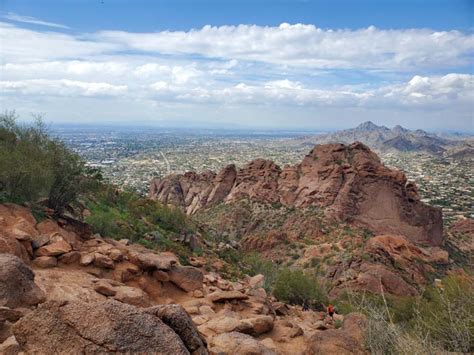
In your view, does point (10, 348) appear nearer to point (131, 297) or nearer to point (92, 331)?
point (92, 331)

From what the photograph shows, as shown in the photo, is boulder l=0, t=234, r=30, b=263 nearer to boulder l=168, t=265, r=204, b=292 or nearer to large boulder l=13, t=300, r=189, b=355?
boulder l=168, t=265, r=204, b=292

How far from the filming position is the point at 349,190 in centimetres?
5056

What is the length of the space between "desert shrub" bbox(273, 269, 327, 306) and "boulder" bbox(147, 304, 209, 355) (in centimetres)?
1409

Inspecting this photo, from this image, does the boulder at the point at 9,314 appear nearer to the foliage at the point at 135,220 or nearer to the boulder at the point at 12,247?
the boulder at the point at 12,247

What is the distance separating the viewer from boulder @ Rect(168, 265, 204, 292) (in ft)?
49.0

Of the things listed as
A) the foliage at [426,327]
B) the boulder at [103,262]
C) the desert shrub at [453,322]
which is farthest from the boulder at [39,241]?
the desert shrub at [453,322]

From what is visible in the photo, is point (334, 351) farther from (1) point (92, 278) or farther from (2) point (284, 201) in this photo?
(2) point (284, 201)

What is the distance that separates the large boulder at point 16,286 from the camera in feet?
27.7

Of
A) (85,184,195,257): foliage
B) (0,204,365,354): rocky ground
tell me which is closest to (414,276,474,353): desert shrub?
(0,204,365,354): rocky ground

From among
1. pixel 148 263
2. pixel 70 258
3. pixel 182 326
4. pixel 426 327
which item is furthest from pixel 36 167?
pixel 426 327

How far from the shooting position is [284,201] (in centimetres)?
5516

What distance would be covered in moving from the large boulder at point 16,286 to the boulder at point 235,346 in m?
4.15

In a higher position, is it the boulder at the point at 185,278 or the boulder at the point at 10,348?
the boulder at the point at 10,348

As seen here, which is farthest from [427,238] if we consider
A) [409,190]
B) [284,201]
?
[284,201]
